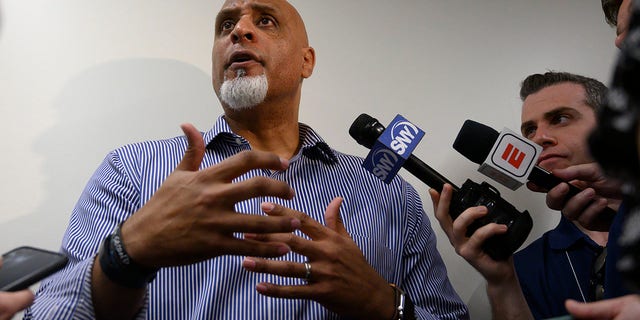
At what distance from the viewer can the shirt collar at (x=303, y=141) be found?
119 centimetres

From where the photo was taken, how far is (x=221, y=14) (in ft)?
4.55

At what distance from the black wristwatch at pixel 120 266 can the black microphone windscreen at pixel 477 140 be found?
80 centimetres

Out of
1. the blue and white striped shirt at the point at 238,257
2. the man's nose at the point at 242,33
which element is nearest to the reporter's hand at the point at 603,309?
the blue and white striped shirt at the point at 238,257

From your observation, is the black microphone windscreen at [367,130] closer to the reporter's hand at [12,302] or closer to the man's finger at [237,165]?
the man's finger at [237,165]

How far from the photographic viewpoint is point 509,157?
1.09 meters

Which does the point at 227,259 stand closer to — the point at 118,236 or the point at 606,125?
the point at 118,236

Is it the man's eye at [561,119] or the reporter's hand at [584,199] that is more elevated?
the man's eye at [561,119]

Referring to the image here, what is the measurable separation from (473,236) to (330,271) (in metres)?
0.34

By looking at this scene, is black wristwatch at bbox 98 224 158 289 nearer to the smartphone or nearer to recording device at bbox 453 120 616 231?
the smartphone

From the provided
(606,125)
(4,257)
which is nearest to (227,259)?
(4,257)

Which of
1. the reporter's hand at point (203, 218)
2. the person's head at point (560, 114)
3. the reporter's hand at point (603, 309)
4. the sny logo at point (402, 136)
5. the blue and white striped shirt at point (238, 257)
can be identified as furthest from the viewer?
the person's head at point (560, 114)

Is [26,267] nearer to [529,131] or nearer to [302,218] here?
[302,218]

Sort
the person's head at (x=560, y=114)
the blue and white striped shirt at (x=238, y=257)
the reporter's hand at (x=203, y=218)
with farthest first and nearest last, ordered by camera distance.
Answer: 1. the person's head at (x=560, y=114)
2. the blue and white striped shirt at (x=238, y=257)
3. the reporter's hand at (x=203, y=218)

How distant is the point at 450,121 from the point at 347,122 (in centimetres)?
35
